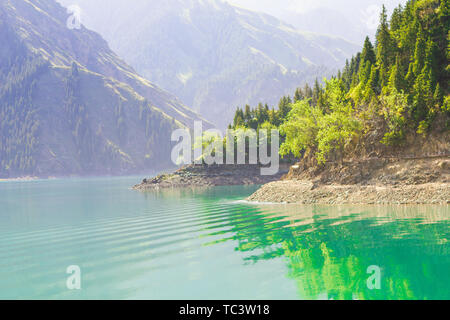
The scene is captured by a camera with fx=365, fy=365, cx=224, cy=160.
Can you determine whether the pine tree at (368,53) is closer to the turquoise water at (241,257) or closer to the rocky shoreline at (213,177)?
the turquoise water at (241,257)

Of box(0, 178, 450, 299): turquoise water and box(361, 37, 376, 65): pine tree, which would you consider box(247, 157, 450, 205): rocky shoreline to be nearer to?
box(0, 178, 450, 299): turquoise water

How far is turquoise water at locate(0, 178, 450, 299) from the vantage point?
640 inches

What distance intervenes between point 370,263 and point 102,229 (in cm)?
2617

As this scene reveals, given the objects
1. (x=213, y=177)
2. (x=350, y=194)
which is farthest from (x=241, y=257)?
(x=213, y=177)

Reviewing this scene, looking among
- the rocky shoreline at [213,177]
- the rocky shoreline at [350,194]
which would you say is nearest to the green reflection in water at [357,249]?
the rocky shoreline at [350,194]

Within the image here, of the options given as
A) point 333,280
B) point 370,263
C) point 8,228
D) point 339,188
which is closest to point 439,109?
point 339,188

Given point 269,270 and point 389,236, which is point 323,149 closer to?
point 389,236

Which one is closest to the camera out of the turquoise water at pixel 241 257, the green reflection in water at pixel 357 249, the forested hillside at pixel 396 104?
the green reflection in water at pixel 357 249

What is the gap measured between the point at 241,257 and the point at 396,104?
39.3 metres

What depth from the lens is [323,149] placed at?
5741cm

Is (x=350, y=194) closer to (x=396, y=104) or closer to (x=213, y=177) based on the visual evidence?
(x=396, y=104)

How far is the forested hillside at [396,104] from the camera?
4812cm

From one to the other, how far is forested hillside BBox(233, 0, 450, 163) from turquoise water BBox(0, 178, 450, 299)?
14.5 m

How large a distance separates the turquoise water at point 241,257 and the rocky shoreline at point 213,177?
2960 inches
